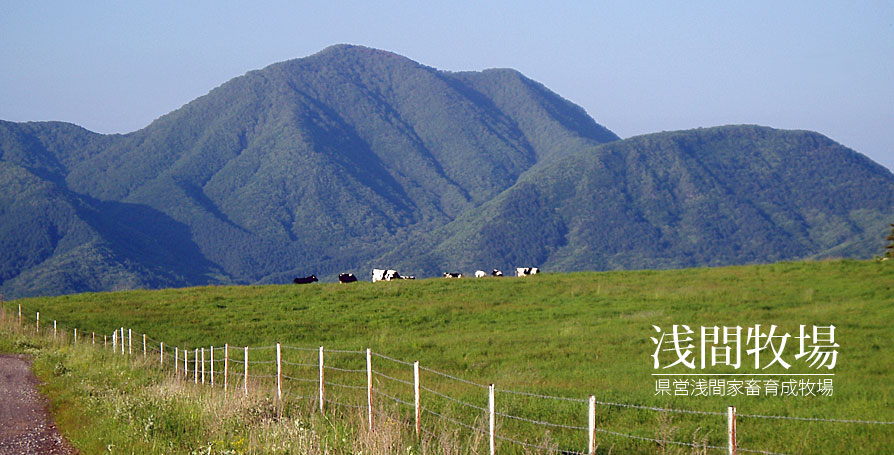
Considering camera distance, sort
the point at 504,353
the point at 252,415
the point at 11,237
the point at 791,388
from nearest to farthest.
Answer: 1. the point at 252,415
2. the point at 791,388
3. the point at 504,353
4. the point at 11,237

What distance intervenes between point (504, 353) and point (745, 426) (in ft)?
37.7

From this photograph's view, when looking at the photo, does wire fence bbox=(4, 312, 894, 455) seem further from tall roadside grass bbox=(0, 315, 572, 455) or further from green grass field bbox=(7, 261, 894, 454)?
tall roadside grass bbox=(0, 315, 572, 455)

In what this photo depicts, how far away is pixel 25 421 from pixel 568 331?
1806 cm

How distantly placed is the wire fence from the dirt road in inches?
105

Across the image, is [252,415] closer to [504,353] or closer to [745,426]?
[745,426]

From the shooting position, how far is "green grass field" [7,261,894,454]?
46.1ft

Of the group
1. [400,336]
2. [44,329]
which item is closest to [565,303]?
[400,336]

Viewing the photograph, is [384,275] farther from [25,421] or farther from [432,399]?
[25,421]

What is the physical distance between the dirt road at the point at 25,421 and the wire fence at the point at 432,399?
2.67 m

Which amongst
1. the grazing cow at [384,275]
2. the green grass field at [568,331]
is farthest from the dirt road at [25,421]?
the grazing cow at [384,275]

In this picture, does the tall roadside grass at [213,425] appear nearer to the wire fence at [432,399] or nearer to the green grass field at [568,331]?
the wire fence at [432,399]

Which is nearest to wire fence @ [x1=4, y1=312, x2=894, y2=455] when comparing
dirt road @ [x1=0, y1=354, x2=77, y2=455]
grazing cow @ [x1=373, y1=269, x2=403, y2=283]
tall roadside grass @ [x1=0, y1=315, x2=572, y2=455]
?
tall roadside grass @ [x1=0, y1=315, x2=572, y2=455]

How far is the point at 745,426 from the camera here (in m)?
14.0

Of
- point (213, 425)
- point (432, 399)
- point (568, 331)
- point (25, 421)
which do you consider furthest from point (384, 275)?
point (213, 425)
